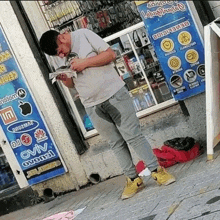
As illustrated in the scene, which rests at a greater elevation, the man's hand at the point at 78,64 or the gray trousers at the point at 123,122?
the man's hand at the point at 78,64

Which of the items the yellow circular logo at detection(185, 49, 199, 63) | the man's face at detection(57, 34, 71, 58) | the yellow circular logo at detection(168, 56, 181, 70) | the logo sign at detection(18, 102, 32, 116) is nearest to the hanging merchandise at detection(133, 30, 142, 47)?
the yellow circular logo at detection(168, 56, 181, 70)

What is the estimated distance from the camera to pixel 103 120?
616 cm

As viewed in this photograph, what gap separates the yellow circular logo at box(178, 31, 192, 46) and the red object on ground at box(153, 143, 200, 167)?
4.38ft

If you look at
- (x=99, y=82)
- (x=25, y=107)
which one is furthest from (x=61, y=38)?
(x=25, y=107)

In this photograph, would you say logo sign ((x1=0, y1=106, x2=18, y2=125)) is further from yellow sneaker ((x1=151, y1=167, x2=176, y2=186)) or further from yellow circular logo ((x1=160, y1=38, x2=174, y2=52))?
yellow sneaker ((x1=151, y1=167, x2=176, y2=186))

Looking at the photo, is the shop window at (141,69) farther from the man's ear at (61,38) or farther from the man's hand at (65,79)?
the man's ear at (61,38)

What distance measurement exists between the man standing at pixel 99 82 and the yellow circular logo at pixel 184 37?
68.7 inches

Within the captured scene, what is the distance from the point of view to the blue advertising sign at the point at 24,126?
859 centimetres

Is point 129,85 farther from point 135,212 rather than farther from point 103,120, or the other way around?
point 135,212

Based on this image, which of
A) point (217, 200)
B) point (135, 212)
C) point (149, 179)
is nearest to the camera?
point (217, 200)

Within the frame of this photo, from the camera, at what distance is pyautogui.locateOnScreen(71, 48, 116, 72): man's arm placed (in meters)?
5.88

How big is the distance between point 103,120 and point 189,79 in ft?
6.06

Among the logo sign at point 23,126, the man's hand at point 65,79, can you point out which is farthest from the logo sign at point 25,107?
the man's hand at point 65,79

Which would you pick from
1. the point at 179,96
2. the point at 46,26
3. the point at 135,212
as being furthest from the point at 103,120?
the point at 46,26
